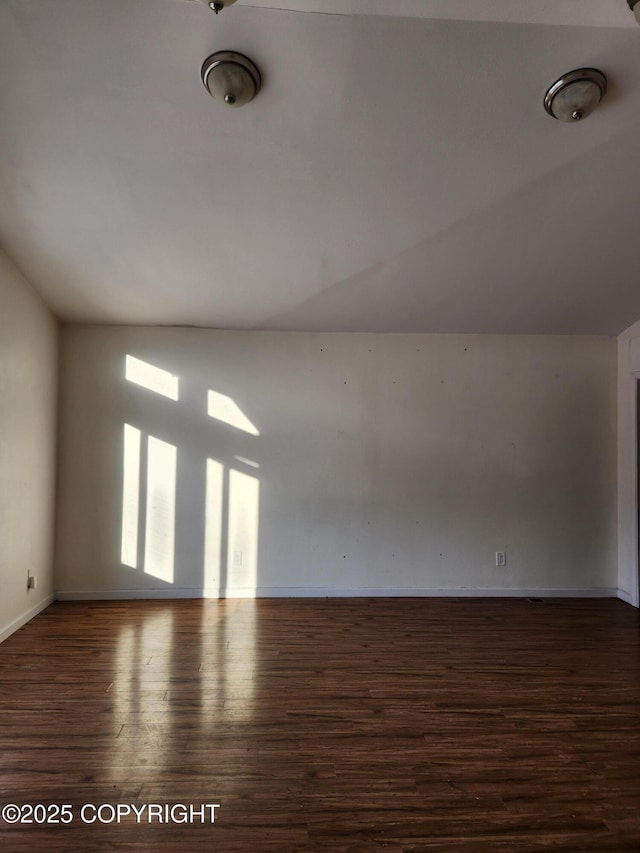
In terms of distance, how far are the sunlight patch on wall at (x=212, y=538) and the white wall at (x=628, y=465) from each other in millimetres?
3568

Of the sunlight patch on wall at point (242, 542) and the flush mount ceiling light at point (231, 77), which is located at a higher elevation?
the flush mount ceiling light at point (231, 77)

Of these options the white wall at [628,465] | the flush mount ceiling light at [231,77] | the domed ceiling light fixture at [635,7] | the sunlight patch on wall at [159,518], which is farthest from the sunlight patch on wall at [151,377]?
the white wall at [628,465]

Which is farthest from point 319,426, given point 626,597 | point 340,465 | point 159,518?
point 626,597

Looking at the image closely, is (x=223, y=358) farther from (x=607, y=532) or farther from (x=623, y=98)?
(x=607, y=532)

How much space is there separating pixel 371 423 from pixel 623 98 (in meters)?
2.81

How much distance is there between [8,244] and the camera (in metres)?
3.17

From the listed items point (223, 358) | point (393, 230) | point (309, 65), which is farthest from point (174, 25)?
point (223, 358)

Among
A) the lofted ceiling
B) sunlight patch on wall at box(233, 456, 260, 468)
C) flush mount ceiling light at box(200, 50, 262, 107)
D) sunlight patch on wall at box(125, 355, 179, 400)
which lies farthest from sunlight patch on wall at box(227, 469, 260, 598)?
flush mount ceiling light at box(200, 50, 262, 107)

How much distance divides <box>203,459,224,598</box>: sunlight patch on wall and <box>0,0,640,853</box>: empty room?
3 cm

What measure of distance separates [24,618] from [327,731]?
8.38 feet

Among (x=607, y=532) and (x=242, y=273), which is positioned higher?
(x=242, y=273)

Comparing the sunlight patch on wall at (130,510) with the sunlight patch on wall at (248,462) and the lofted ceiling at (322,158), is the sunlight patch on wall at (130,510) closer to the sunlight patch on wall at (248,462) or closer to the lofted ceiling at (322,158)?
the sunlight patch on wall at (248,462)

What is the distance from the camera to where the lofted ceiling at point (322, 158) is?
6.46 ft

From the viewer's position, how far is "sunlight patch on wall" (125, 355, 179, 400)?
14.2ft
